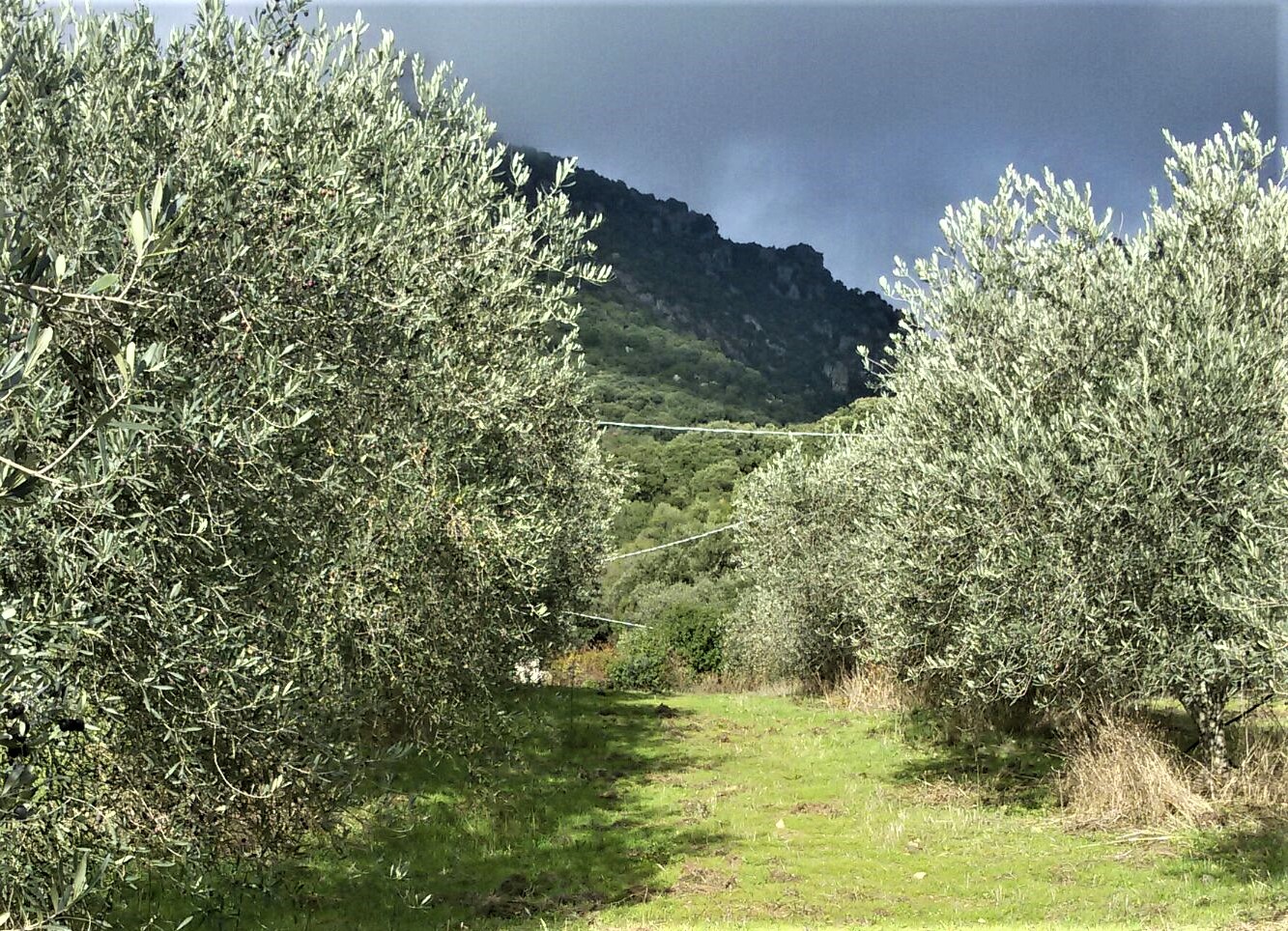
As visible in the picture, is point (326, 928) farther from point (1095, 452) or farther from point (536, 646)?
point (536, 646)

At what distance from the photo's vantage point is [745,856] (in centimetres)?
1385

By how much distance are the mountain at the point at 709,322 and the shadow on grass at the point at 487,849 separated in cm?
3159

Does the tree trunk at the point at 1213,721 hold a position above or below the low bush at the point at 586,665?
above

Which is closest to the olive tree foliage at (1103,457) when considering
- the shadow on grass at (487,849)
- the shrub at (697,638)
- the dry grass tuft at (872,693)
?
the shadow on grass at (487,849)

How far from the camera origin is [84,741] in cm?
661

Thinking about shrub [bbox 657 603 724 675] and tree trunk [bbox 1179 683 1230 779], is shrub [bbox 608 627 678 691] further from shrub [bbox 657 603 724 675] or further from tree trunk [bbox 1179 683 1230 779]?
tree trunk [bbox 1179 683 1230 779]

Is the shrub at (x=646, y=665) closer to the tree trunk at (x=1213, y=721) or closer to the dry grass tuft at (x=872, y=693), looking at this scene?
the dry grass tuft at (x=872, y=693)

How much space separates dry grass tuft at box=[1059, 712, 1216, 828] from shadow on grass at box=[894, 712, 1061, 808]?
122cm

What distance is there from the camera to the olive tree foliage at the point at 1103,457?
1252 centimetres

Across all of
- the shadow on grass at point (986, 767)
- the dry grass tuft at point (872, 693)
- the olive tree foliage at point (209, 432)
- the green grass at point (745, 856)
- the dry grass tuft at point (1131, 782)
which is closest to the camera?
the olive tree foliage at point (209, 432)

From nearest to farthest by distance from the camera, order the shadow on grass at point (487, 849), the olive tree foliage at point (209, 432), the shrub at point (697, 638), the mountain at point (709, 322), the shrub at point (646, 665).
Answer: the olive tree foliage at point (209, 432), the shadow on grass at point (487, 849), the shrub at point (646, 665), the shrub at point (697, 638), the mountain at point (709, 322)

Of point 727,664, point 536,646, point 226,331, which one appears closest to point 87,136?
point 226,331

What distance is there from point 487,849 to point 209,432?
374 inches

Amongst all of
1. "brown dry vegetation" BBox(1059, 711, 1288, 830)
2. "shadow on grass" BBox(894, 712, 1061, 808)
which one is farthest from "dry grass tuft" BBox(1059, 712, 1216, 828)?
"shadow on grass" BBox(894, 712, 1061, 808)
